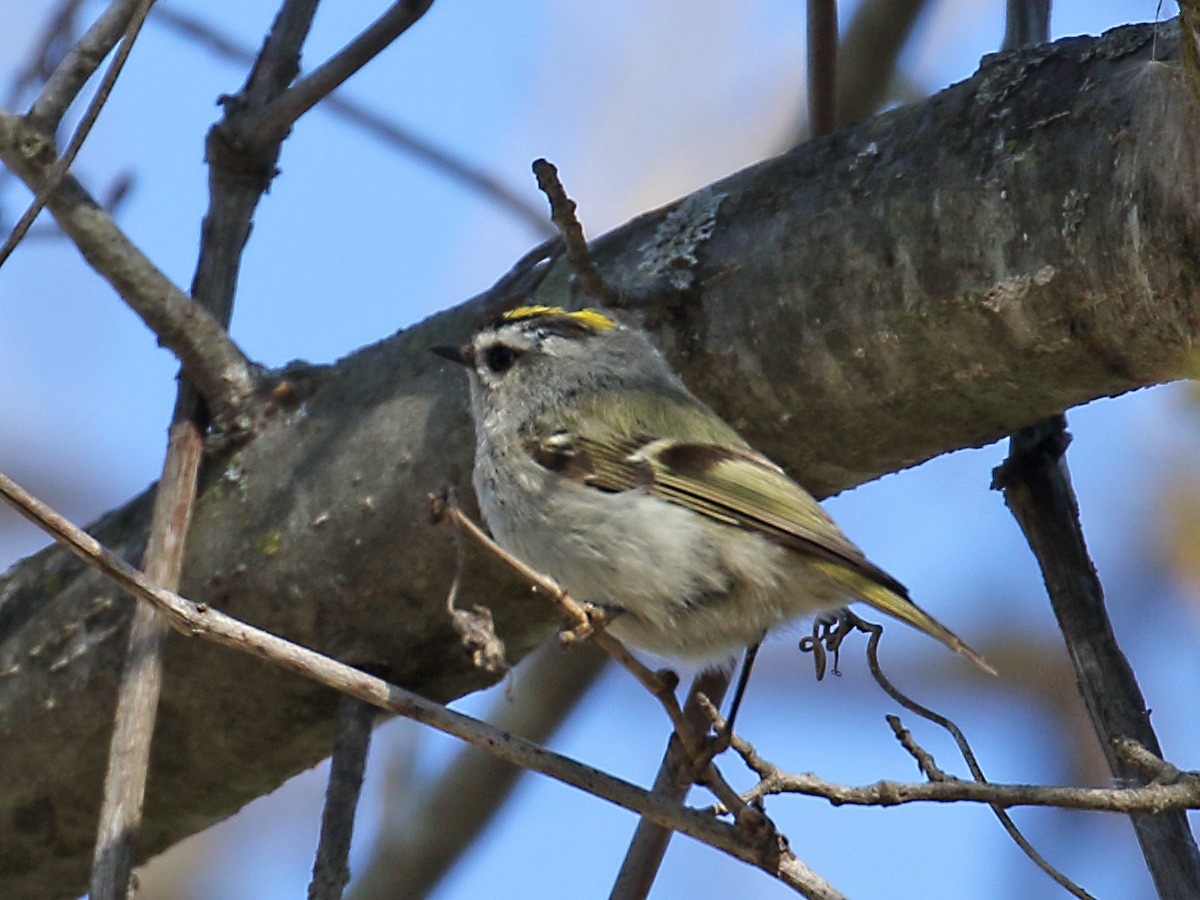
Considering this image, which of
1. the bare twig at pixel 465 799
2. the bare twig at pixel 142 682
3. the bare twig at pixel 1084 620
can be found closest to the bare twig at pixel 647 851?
the bare twig at pixel 1084 620

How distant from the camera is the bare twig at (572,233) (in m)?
1.62

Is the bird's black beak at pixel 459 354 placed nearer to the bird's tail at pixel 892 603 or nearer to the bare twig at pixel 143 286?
the bare twig at pixel 143 286

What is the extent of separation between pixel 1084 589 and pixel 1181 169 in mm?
621

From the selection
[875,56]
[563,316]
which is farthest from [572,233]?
[875,56]

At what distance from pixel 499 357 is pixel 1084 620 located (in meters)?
0.90

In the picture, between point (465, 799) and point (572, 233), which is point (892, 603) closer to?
point (572, 233)

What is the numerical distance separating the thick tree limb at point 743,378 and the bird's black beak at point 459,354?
3 cm

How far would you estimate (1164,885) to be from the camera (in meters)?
1.58

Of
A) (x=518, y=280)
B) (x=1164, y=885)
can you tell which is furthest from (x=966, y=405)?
(x=518, y=280)

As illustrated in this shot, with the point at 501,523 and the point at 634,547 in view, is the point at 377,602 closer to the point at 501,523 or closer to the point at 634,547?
the point at 501,523

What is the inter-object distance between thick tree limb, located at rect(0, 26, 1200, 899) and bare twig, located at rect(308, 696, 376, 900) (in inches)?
4.3

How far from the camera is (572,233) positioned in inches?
67.8

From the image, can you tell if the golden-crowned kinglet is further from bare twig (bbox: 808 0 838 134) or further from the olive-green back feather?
bare twig (bbox: 808 0 838 134)

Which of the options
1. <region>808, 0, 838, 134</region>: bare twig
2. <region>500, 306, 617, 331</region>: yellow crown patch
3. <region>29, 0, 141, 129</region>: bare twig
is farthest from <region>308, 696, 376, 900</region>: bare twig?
<region>808, 0, 838, 134</region>: bare twig
